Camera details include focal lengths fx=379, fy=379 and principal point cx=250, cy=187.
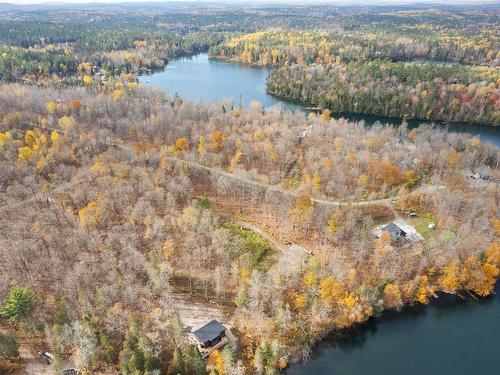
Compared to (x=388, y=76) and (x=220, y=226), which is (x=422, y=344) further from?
(x=388, y=76)

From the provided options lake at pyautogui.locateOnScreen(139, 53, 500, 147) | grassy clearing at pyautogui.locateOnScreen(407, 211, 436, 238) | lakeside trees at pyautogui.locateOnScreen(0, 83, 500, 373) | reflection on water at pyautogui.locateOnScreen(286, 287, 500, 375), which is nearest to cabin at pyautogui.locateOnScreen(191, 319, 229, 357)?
lakeside trees at pyautogui.locateOnScreen(0, 83, 500, 373)

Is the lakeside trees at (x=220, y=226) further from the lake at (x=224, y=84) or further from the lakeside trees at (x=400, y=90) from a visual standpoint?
the lake at (x=224, y=84)

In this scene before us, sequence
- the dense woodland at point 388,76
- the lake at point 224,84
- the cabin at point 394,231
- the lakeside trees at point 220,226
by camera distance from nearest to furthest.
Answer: the lakeside trees at point 220,226 → the cabin at point 394,231 → the lake at point 224,84 → the dense woodland at point 388,76

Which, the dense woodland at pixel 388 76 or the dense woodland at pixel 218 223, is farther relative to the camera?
the dense woodland at pixel 388 76

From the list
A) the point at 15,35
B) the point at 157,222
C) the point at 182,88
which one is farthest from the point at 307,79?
the point at 15,35

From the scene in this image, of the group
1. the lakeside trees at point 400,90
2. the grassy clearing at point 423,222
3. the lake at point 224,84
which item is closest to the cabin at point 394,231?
the grassy clearing at point 423,222

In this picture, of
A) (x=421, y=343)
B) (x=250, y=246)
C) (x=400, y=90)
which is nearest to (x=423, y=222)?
(x=421, y=343)
